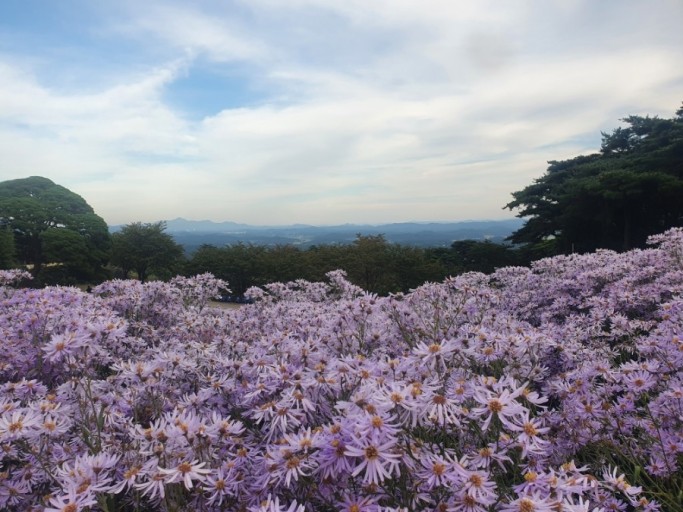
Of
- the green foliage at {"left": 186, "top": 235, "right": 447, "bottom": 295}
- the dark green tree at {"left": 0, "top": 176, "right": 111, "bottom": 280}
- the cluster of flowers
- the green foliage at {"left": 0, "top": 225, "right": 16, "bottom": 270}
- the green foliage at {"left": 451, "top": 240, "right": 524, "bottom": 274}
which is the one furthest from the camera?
the dark green tree at {"left": 0, "top": 176, "right": 111, "bottom": 280}

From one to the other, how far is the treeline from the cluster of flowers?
13218mm

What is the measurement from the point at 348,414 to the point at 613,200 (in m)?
25.8

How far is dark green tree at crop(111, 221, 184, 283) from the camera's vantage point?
31969mm

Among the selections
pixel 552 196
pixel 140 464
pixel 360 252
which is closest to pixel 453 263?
pixel 552 196

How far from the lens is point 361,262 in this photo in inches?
830

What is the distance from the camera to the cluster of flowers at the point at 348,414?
1770 mm

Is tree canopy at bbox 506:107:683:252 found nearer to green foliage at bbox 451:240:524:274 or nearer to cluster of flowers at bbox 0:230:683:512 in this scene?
green foliage at bbox 451:240:524:274

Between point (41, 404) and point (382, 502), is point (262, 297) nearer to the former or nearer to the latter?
point (41, 404)

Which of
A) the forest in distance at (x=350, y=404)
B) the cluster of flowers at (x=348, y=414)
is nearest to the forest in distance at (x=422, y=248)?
the forest in distance at (x=350, y=404)

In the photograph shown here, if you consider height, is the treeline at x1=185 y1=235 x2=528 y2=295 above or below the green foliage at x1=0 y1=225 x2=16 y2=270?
below

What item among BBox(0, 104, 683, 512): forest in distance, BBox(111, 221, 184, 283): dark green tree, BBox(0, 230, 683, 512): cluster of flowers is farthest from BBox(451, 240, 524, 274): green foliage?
BBox(0, 230, 683, 512): cluster of flowers

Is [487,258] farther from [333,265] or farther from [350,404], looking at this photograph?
[350,404]

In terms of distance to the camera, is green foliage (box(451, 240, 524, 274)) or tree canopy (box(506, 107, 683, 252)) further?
green foliage (box(451, 240, 524, 274))

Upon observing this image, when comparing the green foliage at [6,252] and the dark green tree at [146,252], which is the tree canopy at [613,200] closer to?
the dark green tree at [146,252]
